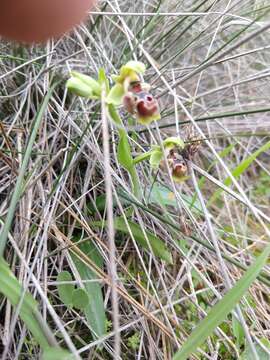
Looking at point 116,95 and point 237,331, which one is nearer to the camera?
point 116,95

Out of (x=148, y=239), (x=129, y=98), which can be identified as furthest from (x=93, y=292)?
(x=129, y=98)

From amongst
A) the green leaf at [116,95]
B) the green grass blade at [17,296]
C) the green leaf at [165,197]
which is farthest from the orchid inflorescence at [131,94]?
the green grass blade at [17,296]

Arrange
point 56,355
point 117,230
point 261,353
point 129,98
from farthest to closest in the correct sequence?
point 117,230, point 261,353, point 129,98, point 56,355

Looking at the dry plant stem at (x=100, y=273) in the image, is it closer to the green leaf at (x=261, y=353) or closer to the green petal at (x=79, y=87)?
the green leaf at (x=261, y=353)

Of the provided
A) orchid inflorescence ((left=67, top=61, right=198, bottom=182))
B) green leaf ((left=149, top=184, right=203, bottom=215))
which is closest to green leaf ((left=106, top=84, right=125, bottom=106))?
orchid inflorescence ((left=67, top=61, right=198, bottom=182))

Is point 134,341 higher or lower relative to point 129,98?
lower

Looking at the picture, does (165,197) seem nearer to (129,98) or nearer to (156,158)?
(156,158)

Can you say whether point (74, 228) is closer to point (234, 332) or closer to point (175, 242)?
point (175, 242)

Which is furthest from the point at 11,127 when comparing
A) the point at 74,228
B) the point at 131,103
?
the point at 131,103
